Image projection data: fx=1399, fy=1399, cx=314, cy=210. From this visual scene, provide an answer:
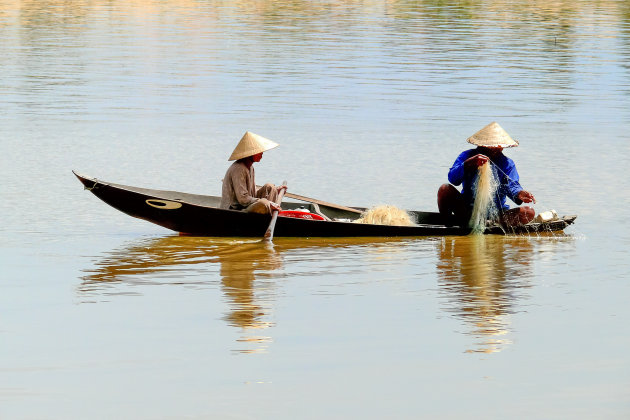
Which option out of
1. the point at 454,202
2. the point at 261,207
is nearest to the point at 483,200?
the point at 454,202

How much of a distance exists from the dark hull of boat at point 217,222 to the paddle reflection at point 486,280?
280 mm

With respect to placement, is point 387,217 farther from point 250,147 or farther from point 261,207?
point 250,147

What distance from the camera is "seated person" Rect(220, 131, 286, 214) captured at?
35.2ft

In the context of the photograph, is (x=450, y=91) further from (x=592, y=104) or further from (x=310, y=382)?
(x=310, y=382)

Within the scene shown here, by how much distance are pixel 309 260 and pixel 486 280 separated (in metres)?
1.42

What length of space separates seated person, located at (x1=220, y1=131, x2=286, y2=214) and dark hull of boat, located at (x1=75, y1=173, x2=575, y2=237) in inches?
4.0

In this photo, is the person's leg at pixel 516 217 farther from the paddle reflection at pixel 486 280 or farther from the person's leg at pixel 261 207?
the person's leg at pixel 261 207

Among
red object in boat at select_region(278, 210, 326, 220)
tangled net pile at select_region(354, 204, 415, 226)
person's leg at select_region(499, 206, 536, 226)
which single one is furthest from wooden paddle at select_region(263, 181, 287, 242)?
person's leg at select_region(499, 206, 536, 226)

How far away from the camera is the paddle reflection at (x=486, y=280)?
8.06m

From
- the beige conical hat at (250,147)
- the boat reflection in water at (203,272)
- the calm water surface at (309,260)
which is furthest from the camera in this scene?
the beige conical hat at (250,147)

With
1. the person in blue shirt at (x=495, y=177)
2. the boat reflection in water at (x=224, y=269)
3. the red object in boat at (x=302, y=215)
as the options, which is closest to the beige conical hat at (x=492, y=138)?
the person in blue shirt at (x=495, y=177)

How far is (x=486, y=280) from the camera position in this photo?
31.9 ft

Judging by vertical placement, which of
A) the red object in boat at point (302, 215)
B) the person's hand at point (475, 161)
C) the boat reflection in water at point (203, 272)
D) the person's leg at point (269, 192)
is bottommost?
the boat reflection in water at point (203, 272)

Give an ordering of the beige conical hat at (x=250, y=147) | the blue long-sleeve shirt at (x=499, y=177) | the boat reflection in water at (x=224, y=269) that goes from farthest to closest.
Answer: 1. the blue long-sleeve shirt at (x=499, y=177)
2. the beige conical hat at (x=250, y=147)
3. the boat reflection in water at (x=224, y=269)
